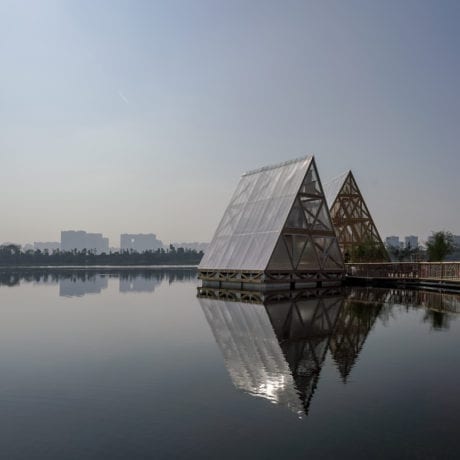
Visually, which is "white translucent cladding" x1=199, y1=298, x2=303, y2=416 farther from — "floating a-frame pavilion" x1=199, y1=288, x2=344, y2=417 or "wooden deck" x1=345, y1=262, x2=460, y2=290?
"wooden deck" x1=345, y1=262, x2=460, y2=290

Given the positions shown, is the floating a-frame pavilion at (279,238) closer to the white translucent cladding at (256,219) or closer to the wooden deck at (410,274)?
the white translucent cladding at (256,219)

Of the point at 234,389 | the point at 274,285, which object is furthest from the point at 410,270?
the point at 234,389

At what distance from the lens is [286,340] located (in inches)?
695

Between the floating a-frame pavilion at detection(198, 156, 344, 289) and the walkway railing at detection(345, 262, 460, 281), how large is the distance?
638 cm

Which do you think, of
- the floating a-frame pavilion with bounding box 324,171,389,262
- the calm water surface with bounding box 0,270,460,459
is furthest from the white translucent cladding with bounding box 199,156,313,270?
the calm water surface with bounding box 0,270,460,459

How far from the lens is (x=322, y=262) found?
47.5 metres

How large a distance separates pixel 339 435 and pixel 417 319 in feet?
55.5

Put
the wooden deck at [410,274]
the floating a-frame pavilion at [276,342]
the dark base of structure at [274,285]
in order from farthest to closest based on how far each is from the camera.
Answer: the wooden deck at [410,274] → the dark base of structure at [274,285] → the floating a-frame pavilion at [276,342]

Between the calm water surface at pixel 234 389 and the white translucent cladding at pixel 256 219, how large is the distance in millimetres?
20146

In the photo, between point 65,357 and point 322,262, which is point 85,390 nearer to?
point 65,357

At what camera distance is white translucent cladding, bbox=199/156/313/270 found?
1698 inches

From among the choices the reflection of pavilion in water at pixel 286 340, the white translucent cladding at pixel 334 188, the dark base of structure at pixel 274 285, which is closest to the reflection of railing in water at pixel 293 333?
the reflection of pavilion in water at pixel 286 340

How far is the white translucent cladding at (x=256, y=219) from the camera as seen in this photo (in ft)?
141

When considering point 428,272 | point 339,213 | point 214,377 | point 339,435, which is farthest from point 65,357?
point 339,213
